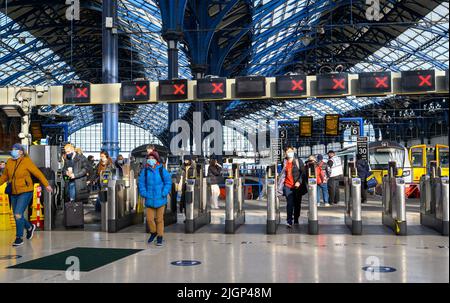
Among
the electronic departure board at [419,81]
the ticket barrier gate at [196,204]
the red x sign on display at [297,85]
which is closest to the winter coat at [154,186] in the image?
the ticket barrier gate at [196,204]

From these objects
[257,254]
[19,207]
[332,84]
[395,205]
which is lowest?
[257,254]

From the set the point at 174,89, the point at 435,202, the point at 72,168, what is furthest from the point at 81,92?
the point at 435,202

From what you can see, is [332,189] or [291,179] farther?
[332,189]

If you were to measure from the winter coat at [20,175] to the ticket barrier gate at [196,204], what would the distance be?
9.50 feet

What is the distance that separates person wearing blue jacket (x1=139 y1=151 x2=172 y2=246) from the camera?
861 centimetres

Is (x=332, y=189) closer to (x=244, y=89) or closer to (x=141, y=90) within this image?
(x=244, y=89)

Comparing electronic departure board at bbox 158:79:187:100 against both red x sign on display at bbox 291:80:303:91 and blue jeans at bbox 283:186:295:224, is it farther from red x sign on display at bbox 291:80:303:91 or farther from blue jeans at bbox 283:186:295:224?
blue jeans at bbox 283:186:295:224

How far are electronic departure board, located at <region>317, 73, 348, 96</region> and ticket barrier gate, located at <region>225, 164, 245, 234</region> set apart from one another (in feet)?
17.1

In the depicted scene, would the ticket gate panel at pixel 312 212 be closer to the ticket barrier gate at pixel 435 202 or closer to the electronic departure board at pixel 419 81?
the ticket barrier gate at pixel 435 202

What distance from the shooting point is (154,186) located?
28.4ft

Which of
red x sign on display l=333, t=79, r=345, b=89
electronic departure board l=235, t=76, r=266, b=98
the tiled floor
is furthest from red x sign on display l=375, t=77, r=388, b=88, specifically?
the tiled floor

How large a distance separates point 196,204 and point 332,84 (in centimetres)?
646

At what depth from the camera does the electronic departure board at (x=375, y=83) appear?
50.7 ft
